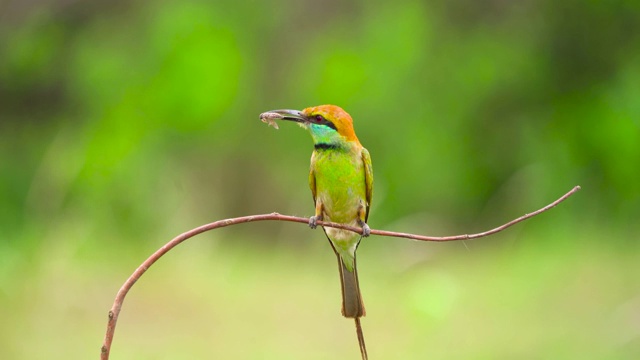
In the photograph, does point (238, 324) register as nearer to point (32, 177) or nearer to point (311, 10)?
point (32, 177)

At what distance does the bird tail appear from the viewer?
0.96 m

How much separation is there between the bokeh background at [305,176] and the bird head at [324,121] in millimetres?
1586

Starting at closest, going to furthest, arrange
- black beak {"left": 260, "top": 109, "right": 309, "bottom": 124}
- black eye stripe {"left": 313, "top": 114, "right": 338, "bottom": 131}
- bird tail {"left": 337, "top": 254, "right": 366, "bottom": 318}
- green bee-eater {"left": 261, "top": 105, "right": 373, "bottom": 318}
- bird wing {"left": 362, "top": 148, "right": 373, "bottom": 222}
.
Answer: bird tail {"left": 337, "top": 254, "right": 366, "bottom": 318} < black beak {"left": 260, "top": 109, "right": 309, "bottom": 124} < black eye stripe {"left": 313, "top": 114, "right": 338, "bottom": 131} < green bee-eater {"left": 261, "top": 105, "right": 373, "bottom": 318} < bird wing {"left": 362, "top": 148, "right": 373, "bottom": 222}

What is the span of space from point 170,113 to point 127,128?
0.50 feet

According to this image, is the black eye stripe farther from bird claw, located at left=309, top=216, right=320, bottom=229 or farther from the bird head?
bird claw, located at left=309, top=216, right=320, bottom=229

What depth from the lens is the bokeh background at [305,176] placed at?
307cm

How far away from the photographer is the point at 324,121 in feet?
3.95

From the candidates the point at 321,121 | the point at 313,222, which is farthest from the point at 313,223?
the point at 321,121

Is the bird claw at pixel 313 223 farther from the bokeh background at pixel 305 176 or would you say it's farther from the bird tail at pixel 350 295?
the bokeh background at pixel 305 176

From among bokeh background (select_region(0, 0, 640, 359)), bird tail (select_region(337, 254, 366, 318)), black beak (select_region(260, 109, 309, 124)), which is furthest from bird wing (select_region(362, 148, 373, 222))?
bokeh background (select_region(0, 0, 640, 359))

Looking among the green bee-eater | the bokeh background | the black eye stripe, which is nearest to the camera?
the black eye stripe

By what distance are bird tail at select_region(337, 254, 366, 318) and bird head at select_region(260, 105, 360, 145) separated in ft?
0.49

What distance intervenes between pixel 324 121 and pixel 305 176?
235 centimetres

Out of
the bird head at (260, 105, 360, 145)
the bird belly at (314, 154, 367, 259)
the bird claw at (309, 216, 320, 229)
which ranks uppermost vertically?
the bird head at (260, 105, 360, 145)
